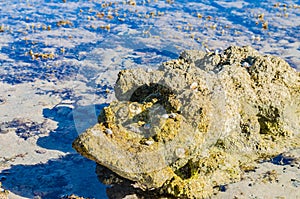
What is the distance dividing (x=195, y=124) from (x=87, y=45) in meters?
12.5

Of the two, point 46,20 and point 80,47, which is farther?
point 46,20

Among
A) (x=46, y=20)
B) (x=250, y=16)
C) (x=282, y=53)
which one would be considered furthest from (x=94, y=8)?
(x=282, y=53)

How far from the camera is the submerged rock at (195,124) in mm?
7422

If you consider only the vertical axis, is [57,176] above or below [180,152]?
below

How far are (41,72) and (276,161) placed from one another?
1017 centimetres

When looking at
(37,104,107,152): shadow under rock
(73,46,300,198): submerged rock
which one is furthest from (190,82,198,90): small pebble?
(37,104,107,152): shadow under rock

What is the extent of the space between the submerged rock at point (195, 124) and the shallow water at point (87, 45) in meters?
2.04

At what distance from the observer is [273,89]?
887 cm

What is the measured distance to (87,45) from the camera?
1912 cm

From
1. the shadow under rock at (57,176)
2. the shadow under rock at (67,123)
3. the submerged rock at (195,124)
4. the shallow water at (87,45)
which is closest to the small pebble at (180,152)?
Result: the submerged rock at (195,124)

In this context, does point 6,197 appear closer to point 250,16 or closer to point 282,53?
point 282,53

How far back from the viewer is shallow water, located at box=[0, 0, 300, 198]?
1148cm

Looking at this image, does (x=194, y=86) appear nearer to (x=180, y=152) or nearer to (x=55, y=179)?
(x=180, y=152)

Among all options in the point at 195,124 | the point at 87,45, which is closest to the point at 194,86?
the point at 195,124
